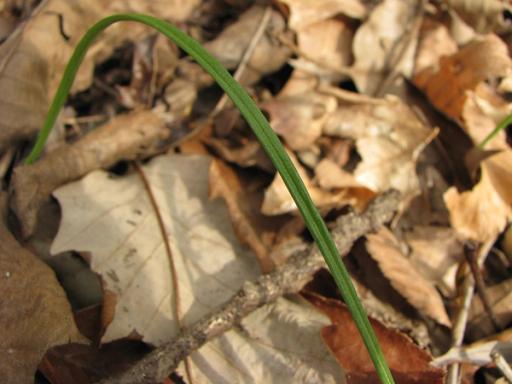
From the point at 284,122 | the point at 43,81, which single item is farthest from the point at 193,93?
the point at 43,81

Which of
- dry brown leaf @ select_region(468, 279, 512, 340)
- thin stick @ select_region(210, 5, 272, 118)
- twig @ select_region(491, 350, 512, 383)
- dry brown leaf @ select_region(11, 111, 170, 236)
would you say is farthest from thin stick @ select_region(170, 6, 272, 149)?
twig @ select_region(491, 350, 512, 383)

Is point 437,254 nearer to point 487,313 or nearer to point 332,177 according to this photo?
point 487,313

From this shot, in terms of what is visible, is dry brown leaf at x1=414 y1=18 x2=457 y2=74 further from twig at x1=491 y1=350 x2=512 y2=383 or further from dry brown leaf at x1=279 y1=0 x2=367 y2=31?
twig at x1=491 y1=350 x2=512 y2=383

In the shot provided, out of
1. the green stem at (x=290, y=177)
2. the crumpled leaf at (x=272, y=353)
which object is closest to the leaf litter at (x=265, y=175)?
the crumpled leaf at (x=272, y=353)

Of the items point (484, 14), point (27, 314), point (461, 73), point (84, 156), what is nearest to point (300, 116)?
point (461, 73)

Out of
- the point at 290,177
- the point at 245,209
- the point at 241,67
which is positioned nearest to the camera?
the point at 290,177

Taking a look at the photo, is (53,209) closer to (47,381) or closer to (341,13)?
(47,381)
